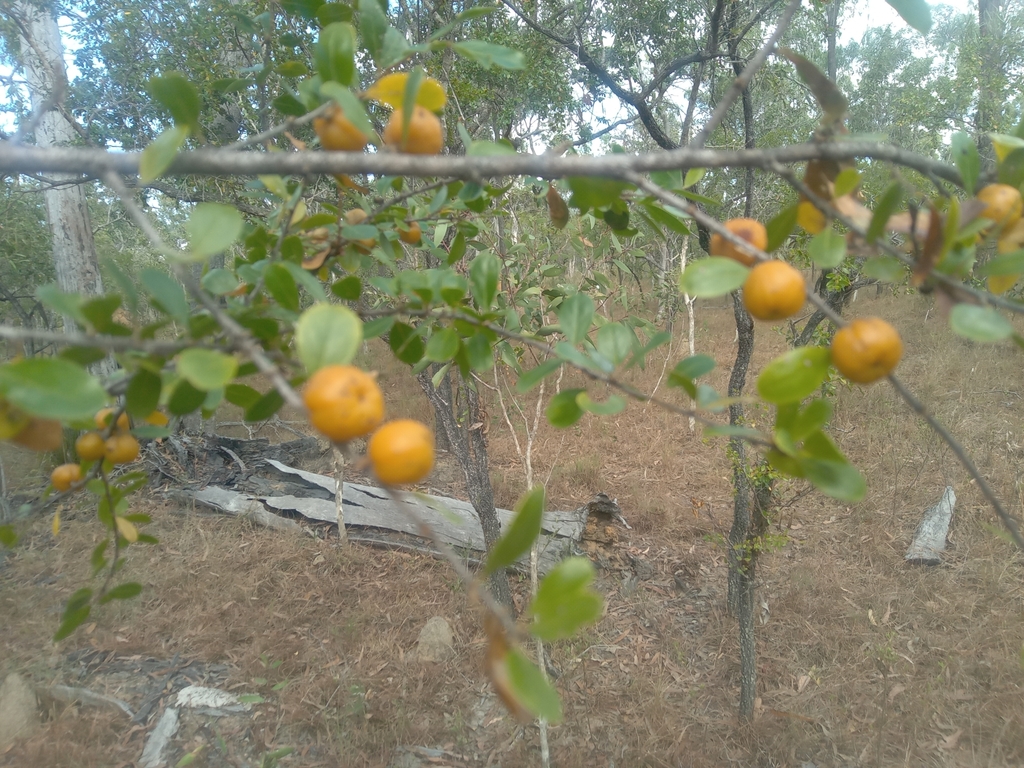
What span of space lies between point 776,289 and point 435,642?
295 centimetres

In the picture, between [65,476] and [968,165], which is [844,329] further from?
[65,476]

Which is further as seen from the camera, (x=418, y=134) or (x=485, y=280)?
(x=485, y=280)

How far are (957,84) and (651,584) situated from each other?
713cm

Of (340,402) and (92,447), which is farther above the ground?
(340,402)

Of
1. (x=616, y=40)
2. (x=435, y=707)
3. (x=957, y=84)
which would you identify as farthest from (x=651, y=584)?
(x=957, y=84)

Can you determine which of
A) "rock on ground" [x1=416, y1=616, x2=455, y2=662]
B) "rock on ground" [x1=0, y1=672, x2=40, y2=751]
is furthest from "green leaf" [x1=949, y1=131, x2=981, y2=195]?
"rock on ground" [x1=0, y1=672, x2=40, y2=751]

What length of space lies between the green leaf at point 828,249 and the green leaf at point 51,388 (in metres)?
0.63

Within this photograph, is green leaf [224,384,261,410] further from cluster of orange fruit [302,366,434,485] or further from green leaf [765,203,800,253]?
green leaf [765,203,800,253]

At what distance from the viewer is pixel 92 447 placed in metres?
0.67

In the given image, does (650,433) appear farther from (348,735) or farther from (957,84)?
(957,84)

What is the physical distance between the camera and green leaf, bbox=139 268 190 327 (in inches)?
19.6

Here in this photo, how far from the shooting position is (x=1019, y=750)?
232 cm

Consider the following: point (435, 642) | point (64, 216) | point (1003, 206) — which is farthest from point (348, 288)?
point (64, 216)

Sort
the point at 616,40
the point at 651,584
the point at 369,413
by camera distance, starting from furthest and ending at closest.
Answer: the point at 616,40 < the point at 651,584 < the point at 369,413
